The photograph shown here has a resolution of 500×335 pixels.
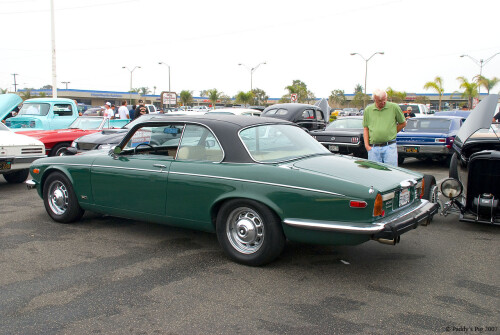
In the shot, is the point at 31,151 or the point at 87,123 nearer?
the point at 31,151

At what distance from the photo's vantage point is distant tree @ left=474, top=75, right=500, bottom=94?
4712 cm

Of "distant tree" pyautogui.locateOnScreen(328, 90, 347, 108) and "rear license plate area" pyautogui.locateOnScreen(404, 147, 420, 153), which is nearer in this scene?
"rear license plate area" pyautogui.locateOnScreen(404, 147, 420, 153)

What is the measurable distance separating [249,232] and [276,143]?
105cm

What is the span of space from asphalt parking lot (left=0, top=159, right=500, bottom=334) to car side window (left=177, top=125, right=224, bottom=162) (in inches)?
39.5

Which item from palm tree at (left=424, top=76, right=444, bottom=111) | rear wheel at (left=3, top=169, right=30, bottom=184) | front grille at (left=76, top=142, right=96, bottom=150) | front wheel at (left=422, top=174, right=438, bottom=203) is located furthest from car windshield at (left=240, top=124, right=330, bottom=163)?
palm tree at (left=424, top=76, right=444, bottom=111)

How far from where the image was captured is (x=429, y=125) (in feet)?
39.8

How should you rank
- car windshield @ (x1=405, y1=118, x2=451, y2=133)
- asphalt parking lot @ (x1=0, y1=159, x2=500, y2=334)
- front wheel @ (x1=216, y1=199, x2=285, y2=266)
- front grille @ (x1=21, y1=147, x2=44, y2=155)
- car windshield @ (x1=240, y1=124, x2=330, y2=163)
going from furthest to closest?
car windshield @ (x1=405, y1=118, x2=451, y2=133)
front grille @ (x1=21, y1=147, x2=44, y2=155)
car windshield @ (x1=240, y1=124, x2=330, y2=163)
front wheel @ (x1=216, y1=199, x2=285, y2=266)
asphalt parking lot @ (x1=0, y1=159, x2=500, y2=334)

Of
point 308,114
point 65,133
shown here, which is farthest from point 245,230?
point 308,114

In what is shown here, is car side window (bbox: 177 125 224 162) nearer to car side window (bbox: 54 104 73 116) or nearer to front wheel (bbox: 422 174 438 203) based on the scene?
front wheel (bbox: 422 174 438 203)

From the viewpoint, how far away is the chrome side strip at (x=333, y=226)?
12.3 feet

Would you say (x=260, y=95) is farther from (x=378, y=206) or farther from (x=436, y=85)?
(x=378, y=206)

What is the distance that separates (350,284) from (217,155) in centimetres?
179

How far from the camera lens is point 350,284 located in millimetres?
3988

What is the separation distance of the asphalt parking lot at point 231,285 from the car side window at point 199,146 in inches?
39.5
